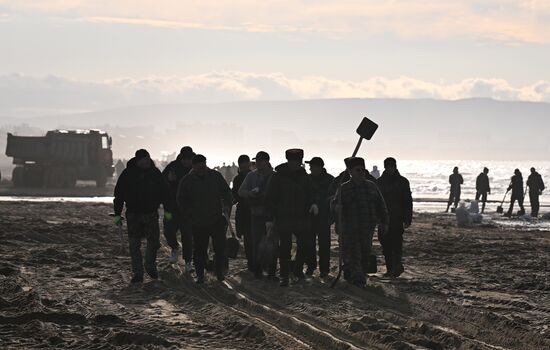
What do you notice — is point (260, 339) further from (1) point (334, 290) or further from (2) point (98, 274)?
(2) point (98, 274)

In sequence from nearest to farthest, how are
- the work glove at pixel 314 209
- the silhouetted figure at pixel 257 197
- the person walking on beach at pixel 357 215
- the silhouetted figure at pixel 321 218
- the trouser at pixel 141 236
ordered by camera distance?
the person walking on beach at pixel 357 215 < the work glove at pixel 314 209 < the trouser at pixel 141 236 < the silhouetted figure at pixel 257 197 < the silhouetted figure at pixel 321 218

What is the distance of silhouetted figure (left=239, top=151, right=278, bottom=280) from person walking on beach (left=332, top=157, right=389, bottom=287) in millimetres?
1111

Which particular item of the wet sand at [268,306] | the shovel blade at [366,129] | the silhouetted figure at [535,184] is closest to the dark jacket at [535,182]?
the silhouetted figure at [535,184]

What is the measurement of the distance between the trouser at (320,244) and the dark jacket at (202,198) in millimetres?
1130

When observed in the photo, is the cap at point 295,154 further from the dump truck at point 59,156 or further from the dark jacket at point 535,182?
the dump truck at point 59,156

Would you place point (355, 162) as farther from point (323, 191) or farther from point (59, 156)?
point (59, 156)

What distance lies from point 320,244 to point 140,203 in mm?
2482

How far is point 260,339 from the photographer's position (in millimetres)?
9359

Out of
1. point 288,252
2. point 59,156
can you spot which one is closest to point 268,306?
point 288,252

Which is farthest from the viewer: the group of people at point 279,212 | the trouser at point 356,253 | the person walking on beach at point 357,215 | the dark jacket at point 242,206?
the dark jacket at point 242,206

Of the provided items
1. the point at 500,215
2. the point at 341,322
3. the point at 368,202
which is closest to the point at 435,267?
→ the point at 368,202

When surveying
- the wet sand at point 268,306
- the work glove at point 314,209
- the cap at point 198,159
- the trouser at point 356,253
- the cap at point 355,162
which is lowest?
the wet sand at point 268,306

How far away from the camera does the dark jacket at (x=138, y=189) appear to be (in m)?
13.9

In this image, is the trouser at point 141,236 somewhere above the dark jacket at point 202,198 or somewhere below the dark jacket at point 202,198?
below
